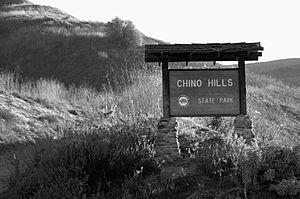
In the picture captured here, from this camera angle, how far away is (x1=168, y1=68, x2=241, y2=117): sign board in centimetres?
941

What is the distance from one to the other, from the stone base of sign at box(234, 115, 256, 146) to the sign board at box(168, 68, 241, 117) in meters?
0.15

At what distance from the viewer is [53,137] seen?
472 inches

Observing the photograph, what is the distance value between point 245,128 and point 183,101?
132 cm

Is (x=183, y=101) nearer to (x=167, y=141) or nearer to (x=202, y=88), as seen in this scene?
(x=202, y=88)

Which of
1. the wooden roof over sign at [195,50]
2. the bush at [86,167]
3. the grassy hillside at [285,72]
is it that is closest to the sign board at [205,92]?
the wooden roof over sign at [195,50]

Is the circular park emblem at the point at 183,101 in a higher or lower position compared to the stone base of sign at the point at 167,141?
higher

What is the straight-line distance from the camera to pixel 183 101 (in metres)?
9.40

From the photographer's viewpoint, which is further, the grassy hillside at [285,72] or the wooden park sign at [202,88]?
the grassy hillside at [285,72]

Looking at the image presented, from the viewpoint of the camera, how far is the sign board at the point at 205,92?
941cm

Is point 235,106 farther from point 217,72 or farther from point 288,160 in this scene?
point 288,160

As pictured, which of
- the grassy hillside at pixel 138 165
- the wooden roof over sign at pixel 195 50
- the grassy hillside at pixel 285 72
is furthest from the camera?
the grassy hillside at pixel 285 72

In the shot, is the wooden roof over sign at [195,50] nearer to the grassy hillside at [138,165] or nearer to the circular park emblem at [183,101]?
the circular park emblem at [183,101]

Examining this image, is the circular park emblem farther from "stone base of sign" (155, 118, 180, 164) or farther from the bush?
the bush

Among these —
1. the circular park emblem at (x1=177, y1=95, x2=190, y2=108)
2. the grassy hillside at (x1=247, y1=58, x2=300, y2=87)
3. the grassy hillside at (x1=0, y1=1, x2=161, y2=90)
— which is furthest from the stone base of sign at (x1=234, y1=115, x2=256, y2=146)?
the grassy hillside at (x1=247, y1=58, x2=300, y2=87)
